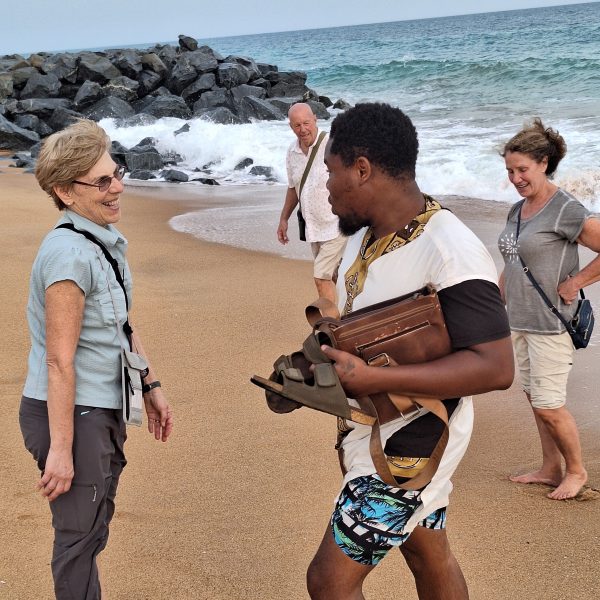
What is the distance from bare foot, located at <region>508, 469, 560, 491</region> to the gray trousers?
240 centimetres

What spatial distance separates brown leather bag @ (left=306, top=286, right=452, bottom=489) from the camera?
2.26 meters

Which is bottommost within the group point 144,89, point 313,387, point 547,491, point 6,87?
point 144,89

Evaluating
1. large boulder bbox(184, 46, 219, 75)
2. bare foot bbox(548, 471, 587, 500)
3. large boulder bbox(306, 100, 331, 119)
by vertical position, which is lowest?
large boulder bbox(306, 100, 331, 119)

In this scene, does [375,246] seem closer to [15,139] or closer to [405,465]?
[405,465]

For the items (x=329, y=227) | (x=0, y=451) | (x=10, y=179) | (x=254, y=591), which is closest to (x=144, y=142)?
(x=10, y=179)

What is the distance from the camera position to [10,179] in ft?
49.8

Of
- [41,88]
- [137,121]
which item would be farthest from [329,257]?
[41,88]

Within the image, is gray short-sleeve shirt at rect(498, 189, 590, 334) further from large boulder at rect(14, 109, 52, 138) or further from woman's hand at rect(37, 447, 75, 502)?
large boulder at rect(14, 109, 52, 138)

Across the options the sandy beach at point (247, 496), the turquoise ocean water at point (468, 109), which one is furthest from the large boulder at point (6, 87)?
the sandy beach at point (247, 496)

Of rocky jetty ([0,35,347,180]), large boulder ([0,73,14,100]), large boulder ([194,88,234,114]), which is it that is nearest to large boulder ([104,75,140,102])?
rocky jetty ([0,35,347,180])

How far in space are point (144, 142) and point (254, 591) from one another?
1808 centimetres

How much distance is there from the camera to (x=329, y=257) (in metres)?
6.83

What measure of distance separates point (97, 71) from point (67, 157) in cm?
2814

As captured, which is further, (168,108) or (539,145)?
(168,108)
